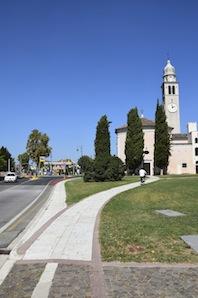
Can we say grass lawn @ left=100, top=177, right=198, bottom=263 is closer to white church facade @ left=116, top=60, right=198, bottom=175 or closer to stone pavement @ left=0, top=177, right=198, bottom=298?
stone pavement @ left=0, top=177, right=198, bottom=298

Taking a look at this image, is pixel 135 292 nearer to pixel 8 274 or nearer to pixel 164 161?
pixel 8 274

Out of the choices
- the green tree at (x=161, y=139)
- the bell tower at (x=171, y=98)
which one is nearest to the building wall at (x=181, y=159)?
the green tree at (x=161, y=139)

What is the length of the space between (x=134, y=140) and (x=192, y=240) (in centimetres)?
6522

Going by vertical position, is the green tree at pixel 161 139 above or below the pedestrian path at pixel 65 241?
above

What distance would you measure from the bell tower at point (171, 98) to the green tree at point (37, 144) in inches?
1534

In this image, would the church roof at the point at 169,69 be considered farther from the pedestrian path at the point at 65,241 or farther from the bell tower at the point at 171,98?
the pedestrian path at the point at 65,241

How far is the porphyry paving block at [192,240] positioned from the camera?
32.5ft

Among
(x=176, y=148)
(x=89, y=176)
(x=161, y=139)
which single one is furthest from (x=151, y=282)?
(x=176, y=148)

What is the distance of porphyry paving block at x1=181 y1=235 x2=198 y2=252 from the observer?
390 inches

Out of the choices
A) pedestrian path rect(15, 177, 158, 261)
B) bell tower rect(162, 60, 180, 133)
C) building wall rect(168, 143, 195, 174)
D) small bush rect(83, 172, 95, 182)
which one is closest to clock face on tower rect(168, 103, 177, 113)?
bell tower rect(162, 60, 180, 133)

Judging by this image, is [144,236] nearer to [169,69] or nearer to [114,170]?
[114,170]

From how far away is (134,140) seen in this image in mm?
75688

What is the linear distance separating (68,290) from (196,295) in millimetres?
1756

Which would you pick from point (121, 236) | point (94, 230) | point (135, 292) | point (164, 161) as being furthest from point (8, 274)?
point (164, 161)
